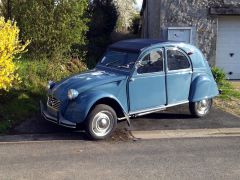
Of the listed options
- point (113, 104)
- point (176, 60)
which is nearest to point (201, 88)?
point (176, 60)

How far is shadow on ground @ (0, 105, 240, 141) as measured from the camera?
8.48 metres

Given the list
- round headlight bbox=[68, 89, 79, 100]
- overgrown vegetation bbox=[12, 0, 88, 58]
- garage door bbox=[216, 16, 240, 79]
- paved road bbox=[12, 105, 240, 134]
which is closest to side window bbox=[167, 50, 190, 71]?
paved road bbox=[12, 105, 240, 134]

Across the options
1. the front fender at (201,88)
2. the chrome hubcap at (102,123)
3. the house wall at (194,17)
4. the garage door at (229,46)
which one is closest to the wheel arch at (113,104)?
the chrome hubcap at (102,123)

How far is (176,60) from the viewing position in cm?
944

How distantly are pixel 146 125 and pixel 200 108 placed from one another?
4.86ft

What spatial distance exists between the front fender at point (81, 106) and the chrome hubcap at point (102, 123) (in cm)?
24

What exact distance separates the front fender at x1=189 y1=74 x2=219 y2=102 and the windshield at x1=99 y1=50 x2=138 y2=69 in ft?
5.08

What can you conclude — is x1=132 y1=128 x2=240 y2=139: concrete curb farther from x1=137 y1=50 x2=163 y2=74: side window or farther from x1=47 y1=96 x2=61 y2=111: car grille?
x1=47 y1=96 x2=61 y2=111: car grille

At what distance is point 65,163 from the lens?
22.6 ft

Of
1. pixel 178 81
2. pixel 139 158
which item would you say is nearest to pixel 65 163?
pixel 139 158

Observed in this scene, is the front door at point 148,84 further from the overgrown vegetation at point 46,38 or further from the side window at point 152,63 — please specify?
the overgrown vegetation at point 46,38

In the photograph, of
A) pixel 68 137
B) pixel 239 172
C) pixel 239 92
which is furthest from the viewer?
pixel 239 92

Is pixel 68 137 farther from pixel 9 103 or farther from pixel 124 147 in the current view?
pixel 9 103

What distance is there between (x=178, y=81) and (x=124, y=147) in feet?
7.39
